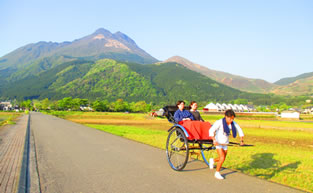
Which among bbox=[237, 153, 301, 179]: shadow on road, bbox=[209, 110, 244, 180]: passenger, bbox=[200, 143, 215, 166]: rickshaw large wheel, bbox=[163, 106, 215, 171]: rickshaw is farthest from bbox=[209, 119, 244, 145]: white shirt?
bbox=[237, 153, 301, 179]: shadow on road

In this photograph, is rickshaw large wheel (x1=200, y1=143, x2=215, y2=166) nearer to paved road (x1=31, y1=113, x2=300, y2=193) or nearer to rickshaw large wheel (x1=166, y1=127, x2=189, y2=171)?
paved road (x1=31, y1=113, x2=300, y2=193)

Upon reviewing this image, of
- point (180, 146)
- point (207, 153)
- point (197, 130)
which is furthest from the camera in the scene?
point (207, 153)

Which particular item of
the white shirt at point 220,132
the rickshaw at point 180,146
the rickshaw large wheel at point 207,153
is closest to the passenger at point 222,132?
the white shirt at point 220,132

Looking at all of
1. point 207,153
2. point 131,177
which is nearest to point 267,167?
point 207,153

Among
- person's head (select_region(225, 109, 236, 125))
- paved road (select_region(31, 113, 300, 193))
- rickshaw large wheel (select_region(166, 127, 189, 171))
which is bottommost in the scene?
paved road (select_region(31, 113, 300, 193))

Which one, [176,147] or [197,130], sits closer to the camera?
[197,130]

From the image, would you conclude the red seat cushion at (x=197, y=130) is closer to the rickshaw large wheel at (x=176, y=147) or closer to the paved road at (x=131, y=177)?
the rickshaw large wheel at (x=176, y=147)

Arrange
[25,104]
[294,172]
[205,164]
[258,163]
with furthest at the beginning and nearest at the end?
[25,104], [258,163], [205,164], [294,172]

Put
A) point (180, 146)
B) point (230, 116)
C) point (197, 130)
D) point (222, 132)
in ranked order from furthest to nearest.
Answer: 1. point (180, 146)
2. point (197, 130)
3. point (222, 132)
4. point (230, 116)

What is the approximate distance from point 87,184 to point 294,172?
565 cm

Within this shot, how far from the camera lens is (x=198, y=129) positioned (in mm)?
6477

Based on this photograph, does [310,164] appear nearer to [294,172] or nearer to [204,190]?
[294,172]

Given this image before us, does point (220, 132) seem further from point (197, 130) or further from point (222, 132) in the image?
point (197, 130)

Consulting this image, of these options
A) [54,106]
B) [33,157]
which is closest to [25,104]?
[54,106]
